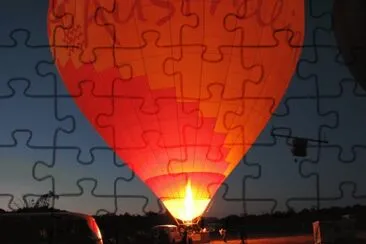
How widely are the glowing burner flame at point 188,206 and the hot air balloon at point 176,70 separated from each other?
765mm

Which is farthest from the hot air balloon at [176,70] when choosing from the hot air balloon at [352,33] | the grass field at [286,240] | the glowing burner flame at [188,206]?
the grass field at [286,240]

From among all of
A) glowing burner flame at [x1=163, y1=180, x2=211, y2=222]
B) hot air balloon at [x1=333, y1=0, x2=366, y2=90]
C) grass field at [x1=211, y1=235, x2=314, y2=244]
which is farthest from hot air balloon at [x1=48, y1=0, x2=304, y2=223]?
grass field at [x1=211, y1=235, x2=314, y2=244]

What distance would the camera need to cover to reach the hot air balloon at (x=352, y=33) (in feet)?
18.3

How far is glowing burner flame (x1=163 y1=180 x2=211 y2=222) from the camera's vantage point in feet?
36.3

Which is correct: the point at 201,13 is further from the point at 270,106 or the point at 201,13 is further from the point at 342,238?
the point at 342,238

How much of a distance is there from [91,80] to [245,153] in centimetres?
298

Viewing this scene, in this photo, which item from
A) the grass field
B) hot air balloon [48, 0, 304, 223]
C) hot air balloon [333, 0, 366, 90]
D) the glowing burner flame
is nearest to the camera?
hot air balloon [333, 0, 366, 90]

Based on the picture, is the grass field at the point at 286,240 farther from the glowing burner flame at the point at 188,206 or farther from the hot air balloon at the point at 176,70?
the hot air balloon at the point at 176,70

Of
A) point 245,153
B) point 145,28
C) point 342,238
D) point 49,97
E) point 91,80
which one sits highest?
point 145,28

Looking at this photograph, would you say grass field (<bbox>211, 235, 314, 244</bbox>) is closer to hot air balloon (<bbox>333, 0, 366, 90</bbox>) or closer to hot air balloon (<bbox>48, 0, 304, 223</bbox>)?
hot air balloon (<bbox>48, 0, 304, 223</bbox>)

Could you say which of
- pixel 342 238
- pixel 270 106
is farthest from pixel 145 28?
pixel 342 238

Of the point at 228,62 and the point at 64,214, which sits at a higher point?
the point at 228,62

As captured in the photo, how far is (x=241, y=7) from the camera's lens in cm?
908

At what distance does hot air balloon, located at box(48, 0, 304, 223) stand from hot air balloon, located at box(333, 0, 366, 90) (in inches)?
82.0
